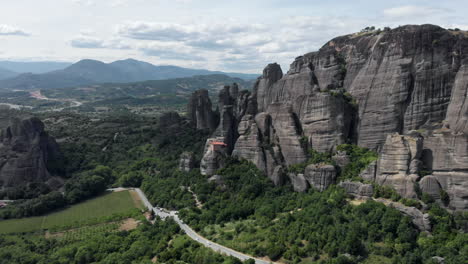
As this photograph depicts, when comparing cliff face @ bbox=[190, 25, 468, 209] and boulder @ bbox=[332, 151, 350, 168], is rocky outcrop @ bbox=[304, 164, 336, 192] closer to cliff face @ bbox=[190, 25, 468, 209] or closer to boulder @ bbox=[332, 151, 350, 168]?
boulder @ bbox=[332, 151, 350, 168]

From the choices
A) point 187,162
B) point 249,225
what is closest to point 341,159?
point 249,225

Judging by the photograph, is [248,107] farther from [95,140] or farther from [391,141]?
[95,140]

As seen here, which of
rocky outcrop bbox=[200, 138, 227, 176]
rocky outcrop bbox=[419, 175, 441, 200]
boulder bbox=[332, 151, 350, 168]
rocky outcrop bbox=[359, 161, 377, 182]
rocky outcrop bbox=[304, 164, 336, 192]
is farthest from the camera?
rocky outcrop bbox=[200, 138, 227, 176]

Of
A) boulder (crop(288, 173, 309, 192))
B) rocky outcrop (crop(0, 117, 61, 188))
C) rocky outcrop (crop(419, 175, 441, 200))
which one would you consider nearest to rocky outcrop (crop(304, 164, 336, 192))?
boulder (crop(288, 173, 309, 192))

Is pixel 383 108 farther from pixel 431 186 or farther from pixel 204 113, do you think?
pixel 204 113

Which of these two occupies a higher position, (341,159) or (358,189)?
(341,159)
